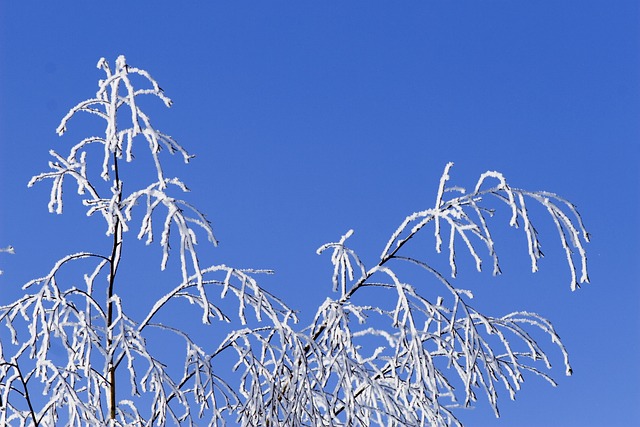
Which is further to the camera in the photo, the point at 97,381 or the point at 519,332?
the point at 519,332

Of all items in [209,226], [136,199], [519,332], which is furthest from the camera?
[519,332]

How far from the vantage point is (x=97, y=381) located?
3.73 meters

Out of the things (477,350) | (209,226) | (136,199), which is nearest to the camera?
(209,226)

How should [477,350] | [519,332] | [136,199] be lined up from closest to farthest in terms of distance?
[136,199], [477,350], [519,332]

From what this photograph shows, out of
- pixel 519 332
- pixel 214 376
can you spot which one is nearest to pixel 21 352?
pixel 214 376

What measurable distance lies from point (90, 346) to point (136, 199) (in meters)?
0.64

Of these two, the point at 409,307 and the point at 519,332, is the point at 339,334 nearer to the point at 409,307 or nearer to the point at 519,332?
the point at 409,307

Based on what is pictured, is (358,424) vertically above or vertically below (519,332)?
below

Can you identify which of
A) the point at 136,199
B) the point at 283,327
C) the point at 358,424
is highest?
the point at 136,199

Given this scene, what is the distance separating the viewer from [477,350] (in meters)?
3.68

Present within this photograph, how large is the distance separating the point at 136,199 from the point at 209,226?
40 centimetres

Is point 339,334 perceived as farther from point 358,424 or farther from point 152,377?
point 152,377

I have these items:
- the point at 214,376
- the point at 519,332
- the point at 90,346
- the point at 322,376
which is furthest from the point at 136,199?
the point at 519,332

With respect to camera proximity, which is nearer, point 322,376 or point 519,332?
point 322,376
